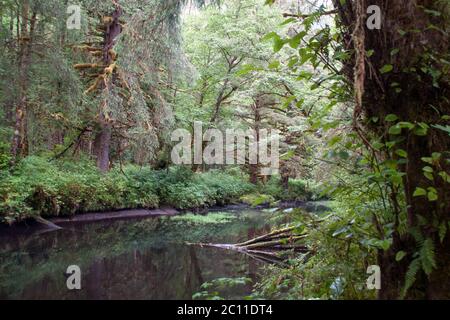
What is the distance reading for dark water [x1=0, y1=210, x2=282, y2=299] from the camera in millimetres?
4945

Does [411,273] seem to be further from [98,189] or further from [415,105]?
[98,189]

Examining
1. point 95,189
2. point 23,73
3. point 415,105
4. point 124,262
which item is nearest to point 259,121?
point 95,189

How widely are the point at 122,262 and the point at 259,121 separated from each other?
44.4ft

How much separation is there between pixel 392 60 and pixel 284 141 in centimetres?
1659

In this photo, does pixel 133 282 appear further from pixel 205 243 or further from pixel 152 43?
pixel 152 43

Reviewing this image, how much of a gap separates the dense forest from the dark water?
33.7 inches

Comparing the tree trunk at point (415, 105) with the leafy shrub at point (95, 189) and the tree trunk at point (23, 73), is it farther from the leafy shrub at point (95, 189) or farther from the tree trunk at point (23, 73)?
the tree trunk at point (23, 73)

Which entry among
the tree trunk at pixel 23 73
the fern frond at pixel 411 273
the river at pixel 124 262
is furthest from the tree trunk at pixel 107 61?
the fern frond at pixel 411 273

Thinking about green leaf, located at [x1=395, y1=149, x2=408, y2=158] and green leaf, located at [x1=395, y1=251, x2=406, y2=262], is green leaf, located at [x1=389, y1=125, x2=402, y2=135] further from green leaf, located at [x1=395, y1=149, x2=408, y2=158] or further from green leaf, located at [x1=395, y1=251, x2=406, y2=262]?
green leaf, located at [x1=395, y1=251, x2=406, y2=262]

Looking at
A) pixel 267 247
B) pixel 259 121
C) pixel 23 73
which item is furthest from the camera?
pixel 259 121

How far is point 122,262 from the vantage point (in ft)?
21.6

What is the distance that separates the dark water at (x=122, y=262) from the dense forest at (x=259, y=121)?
0.86 meters

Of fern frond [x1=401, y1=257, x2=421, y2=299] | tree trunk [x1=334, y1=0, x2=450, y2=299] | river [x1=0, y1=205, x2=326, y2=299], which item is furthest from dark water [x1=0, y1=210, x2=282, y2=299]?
fern frond [x1=401, y1=257, x2=421, y2=299]
